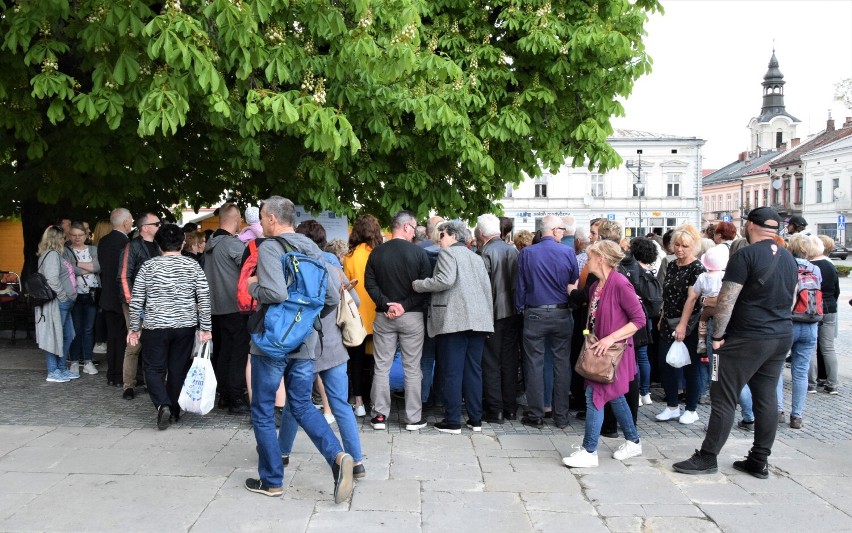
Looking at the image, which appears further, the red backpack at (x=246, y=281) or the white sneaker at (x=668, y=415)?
the white sneaker at (x=668, y=415)

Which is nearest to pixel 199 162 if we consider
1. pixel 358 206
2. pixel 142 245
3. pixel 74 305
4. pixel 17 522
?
pixel 358 206

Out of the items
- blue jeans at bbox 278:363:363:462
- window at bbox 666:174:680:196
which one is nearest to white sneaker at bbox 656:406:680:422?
blue jeans at bbox 278:363:363:462

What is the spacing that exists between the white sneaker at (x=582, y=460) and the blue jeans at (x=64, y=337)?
612cm

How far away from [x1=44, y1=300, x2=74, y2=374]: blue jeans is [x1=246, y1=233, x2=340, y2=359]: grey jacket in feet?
16.6

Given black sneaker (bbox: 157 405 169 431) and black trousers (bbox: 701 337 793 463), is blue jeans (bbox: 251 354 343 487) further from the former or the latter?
black trousers (bbox: 701 337 793 463)

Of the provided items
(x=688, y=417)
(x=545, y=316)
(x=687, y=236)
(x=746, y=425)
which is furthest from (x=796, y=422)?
(x=545, y=316)

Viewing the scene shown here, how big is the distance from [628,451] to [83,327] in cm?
674

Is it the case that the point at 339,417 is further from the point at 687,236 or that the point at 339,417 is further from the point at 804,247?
the point at 804,247

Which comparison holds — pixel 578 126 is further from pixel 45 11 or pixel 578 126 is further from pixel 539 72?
pixel 45 11

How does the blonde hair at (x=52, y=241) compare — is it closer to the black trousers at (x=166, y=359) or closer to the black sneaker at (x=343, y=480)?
the black trousers at (x=166, y=359)

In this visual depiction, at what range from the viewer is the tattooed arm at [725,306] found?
18.7ft

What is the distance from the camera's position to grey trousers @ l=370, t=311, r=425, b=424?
7090 mm

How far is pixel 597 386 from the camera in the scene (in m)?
5.95

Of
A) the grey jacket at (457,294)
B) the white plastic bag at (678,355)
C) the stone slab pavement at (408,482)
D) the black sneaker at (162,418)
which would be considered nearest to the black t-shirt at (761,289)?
the stone slab pavement at (408,482)
